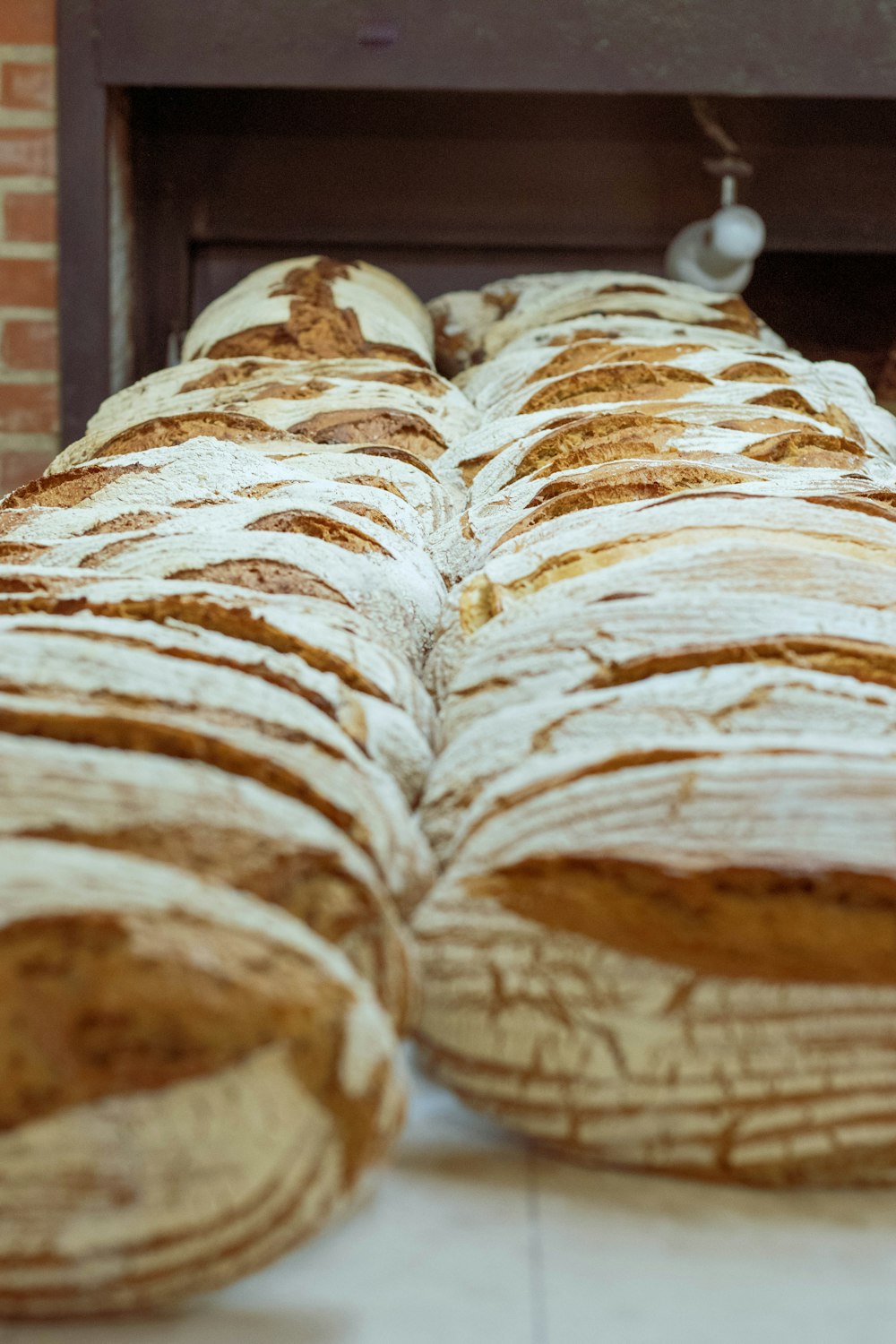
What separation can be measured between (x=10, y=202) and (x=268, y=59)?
641 mm

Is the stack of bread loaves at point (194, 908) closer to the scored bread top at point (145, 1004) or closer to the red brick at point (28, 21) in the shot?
the scored bread top at point (145, 1004)

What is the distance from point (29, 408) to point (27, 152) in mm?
544

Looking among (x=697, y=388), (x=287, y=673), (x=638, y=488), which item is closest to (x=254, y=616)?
(x=287, y=673)

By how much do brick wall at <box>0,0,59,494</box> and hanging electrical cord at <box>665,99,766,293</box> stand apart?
1422 mm

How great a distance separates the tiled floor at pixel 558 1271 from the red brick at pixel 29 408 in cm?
266

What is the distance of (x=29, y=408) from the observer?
123 inches

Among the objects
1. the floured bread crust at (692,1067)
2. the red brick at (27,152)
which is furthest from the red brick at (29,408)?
the floured bread crust at (692,1067)

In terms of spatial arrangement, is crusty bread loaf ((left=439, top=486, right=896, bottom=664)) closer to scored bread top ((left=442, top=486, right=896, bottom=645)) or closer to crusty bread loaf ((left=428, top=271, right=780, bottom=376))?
scored bread top ((left=442, top=486, right=896, bottom=645))

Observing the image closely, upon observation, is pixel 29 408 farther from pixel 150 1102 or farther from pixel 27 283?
pixel 150 1102

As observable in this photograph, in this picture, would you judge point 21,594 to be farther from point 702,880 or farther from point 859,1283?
point 859,1283

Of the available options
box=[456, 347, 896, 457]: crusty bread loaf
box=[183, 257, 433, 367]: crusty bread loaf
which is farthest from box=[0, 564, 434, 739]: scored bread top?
box=[183, 257, 433, 367]: crusty bread loaf

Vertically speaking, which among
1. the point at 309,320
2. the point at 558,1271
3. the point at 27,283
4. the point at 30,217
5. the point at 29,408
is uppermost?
the point at 30,217

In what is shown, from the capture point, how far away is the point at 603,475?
1396 mm

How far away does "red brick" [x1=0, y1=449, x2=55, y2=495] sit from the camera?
3146 mm
